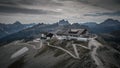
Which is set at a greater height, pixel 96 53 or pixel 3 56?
pixel 96 53

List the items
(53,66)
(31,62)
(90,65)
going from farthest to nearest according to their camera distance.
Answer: (31,62) → (53,66) → (90,65)

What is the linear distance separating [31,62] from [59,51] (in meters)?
16.7

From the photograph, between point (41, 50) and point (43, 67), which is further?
point (41, 50)

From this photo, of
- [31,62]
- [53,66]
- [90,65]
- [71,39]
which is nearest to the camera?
[90,65]

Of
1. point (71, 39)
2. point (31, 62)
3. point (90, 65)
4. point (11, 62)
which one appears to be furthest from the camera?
point (71, 39)

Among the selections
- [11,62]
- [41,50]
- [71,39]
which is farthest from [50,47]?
[11,62]

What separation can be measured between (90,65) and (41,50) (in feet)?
119

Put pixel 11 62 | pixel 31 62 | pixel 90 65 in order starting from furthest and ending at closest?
pixel 11 62
pixel 31 62
pixel 90 65

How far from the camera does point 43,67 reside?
234ft

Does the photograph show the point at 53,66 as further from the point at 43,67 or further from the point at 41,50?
the point at 41,50

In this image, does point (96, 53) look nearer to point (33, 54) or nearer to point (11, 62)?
point (33, 54)

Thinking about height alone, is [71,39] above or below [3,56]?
above

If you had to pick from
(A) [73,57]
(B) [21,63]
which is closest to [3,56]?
(B) [21,63]

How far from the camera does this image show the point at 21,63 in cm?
8062
